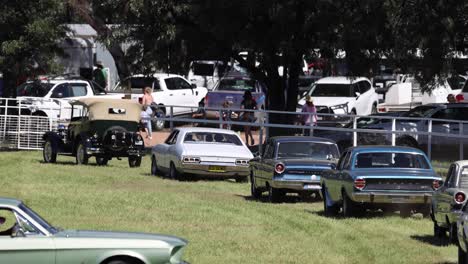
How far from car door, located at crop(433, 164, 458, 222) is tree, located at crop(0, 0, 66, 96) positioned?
2239 cm

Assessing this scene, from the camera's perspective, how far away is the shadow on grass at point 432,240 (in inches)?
693

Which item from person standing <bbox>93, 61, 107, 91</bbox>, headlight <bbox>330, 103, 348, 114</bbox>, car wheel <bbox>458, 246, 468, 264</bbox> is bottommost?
car wheel <bbox>458, 246, 468, 264</bbox>

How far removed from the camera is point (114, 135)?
3052 cm

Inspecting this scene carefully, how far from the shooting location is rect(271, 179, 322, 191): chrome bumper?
23.1 m

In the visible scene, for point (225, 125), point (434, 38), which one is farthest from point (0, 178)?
point (434, 38)

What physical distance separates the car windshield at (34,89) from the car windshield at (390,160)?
72.8ft

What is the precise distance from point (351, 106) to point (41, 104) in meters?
12.0

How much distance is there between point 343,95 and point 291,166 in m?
22.6

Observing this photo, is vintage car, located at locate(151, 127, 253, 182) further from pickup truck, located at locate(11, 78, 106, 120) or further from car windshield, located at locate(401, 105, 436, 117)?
pickup truck, located at locate(11, 78, 106, 120)

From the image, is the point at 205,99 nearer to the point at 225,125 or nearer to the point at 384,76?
the point at 225,125

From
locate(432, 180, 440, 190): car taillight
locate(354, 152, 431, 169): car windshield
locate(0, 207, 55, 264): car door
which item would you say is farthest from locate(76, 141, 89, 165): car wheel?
locate(0, 207, 55, 264): car door

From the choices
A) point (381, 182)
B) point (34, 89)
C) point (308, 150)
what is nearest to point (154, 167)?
point (308, 150)

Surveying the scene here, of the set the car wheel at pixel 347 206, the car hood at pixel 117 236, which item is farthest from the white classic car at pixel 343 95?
the car hood at pixel 117 236

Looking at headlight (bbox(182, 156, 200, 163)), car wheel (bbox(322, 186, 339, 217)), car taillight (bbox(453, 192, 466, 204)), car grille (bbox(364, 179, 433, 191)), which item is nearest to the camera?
car taillight (bbox(453, 192, 466, 204))
